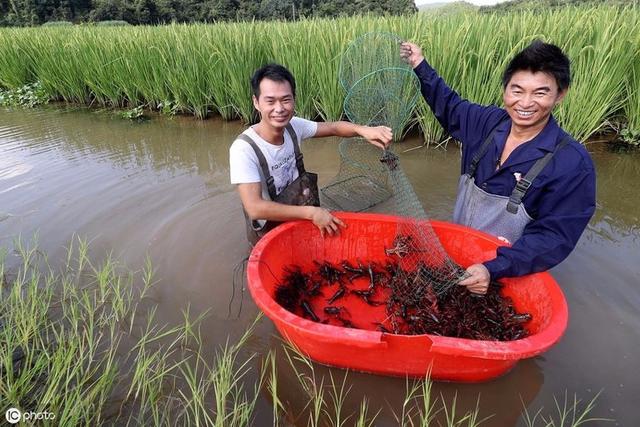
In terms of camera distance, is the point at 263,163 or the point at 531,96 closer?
the point at 531,96

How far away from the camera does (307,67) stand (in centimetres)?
512

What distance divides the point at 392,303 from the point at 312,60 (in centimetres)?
368

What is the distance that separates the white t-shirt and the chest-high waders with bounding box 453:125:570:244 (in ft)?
3.88

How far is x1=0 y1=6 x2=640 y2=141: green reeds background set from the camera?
4.19 m

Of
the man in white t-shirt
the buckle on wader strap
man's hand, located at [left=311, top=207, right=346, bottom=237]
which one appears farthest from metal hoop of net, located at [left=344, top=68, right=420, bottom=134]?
the buckle on wader strap

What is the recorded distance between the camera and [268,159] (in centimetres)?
254

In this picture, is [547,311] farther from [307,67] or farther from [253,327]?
[307,67]

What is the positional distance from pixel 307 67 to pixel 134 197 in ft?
9.06

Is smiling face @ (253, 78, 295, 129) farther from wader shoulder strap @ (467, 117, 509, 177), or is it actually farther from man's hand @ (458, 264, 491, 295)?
man's hand @ (458, 264, 491, 295)
